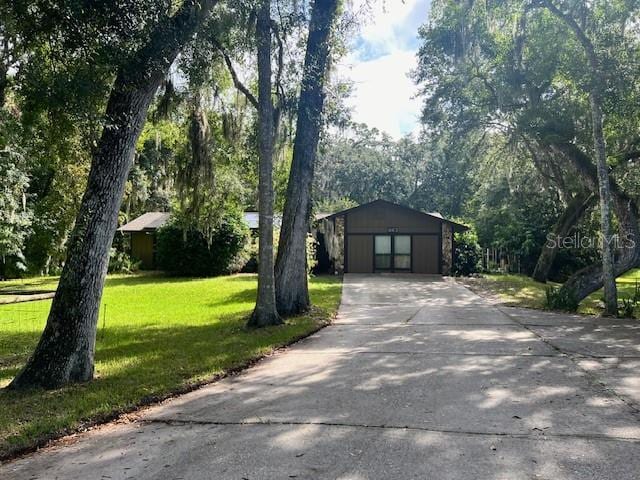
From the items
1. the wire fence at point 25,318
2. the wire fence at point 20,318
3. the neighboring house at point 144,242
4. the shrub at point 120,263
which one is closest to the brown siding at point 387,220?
the neighboring house at point 144,242

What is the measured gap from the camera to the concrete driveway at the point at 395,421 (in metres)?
3.39

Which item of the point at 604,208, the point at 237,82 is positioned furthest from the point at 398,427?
the point at 604,208

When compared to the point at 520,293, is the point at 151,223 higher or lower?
higher

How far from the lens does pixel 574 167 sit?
51.5 feet

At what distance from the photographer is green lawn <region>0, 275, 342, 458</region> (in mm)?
4594

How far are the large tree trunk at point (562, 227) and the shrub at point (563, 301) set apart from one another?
26.0 ft

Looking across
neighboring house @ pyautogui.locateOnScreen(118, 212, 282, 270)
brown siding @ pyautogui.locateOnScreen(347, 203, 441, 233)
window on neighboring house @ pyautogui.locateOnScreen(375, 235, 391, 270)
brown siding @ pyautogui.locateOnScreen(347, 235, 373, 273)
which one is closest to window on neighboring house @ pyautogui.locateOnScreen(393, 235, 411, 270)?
window on neighboring house @ pyautogui.locateOnScreen(375, 235, 391, 270)

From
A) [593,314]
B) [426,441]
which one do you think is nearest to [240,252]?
[593,314]

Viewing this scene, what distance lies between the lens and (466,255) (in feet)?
76.7

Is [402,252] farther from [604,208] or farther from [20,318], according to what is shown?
[20,318]

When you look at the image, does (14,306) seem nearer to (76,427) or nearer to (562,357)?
(76,427)

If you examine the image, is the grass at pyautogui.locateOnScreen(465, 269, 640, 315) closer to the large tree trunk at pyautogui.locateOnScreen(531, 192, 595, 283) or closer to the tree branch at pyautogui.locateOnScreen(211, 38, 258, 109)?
the large tree trunk at pyautogui.locateOnScreen(531, 192, 595, 283)

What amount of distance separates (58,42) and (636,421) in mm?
6727

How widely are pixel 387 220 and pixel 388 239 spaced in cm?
86
